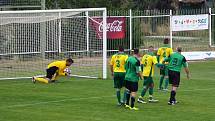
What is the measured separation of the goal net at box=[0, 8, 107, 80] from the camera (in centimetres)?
3253

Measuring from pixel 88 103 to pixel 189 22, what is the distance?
2142 centimetres

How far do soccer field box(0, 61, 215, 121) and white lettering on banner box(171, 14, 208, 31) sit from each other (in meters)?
12.2

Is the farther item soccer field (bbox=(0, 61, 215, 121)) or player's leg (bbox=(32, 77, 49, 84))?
player's leg (bbox=(32, 77, 49, 84))

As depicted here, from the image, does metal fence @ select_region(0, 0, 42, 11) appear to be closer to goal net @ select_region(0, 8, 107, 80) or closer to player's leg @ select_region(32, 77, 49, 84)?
goal net @ select_region(0, 8, 107, 80)

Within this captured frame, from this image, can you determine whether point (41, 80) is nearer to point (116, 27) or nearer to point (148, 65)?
point (148, 65)

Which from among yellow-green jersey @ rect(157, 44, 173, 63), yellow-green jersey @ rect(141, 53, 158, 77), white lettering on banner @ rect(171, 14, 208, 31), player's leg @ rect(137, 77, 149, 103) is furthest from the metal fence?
player's leg @ rect(137, 77, 149, 103)

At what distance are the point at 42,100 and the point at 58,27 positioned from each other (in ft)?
40.6

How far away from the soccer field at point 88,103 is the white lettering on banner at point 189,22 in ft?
39.9

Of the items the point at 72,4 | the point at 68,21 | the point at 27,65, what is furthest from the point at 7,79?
the point at 72,4

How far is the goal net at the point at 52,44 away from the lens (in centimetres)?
3253

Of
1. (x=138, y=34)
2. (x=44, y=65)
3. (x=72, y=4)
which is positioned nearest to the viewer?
(x=44, y=65)

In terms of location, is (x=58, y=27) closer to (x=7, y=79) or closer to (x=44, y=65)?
(x=44, y=65)

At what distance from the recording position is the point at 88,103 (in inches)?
826

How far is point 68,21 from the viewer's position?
3325cm
